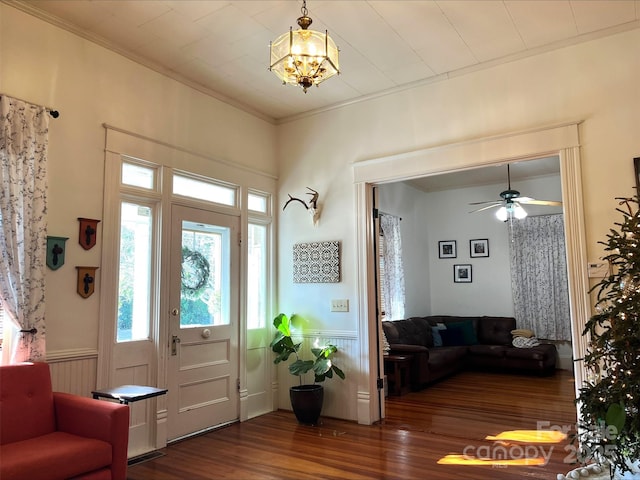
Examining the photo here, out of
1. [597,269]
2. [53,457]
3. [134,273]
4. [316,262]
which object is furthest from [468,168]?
[53,457]

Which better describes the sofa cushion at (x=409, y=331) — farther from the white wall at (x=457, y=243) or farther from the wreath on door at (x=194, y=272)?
the wreath on door at (x=194, y=272)

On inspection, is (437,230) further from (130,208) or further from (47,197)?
(47,197)

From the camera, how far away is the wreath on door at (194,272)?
4.34 metres

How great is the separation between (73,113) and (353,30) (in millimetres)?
2230

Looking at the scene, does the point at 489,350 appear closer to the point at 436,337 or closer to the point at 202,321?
the point at 436,337

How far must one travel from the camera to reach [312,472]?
11.0ft

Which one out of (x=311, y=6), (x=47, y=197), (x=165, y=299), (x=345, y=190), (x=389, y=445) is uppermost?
(x=311, y=6)

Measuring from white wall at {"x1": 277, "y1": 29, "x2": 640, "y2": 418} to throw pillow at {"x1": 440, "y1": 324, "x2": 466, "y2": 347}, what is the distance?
355 centimetres

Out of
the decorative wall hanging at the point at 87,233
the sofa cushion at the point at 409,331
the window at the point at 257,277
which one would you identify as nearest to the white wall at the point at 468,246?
the sofa cushion at the point at 409,331

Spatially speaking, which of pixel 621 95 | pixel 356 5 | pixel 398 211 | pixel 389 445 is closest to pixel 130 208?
pixel 356 5

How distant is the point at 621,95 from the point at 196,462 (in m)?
4.31

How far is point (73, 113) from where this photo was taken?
3531 mm

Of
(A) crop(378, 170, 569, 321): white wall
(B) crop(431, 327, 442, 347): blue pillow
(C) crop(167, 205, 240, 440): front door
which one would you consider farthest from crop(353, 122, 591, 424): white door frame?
(B) crop(431, 327, 442, 347): blue pillow

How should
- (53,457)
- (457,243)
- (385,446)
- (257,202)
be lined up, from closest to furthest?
1. (53,457)
2. (385,446)
3. (257,202)
4. (457,243)
